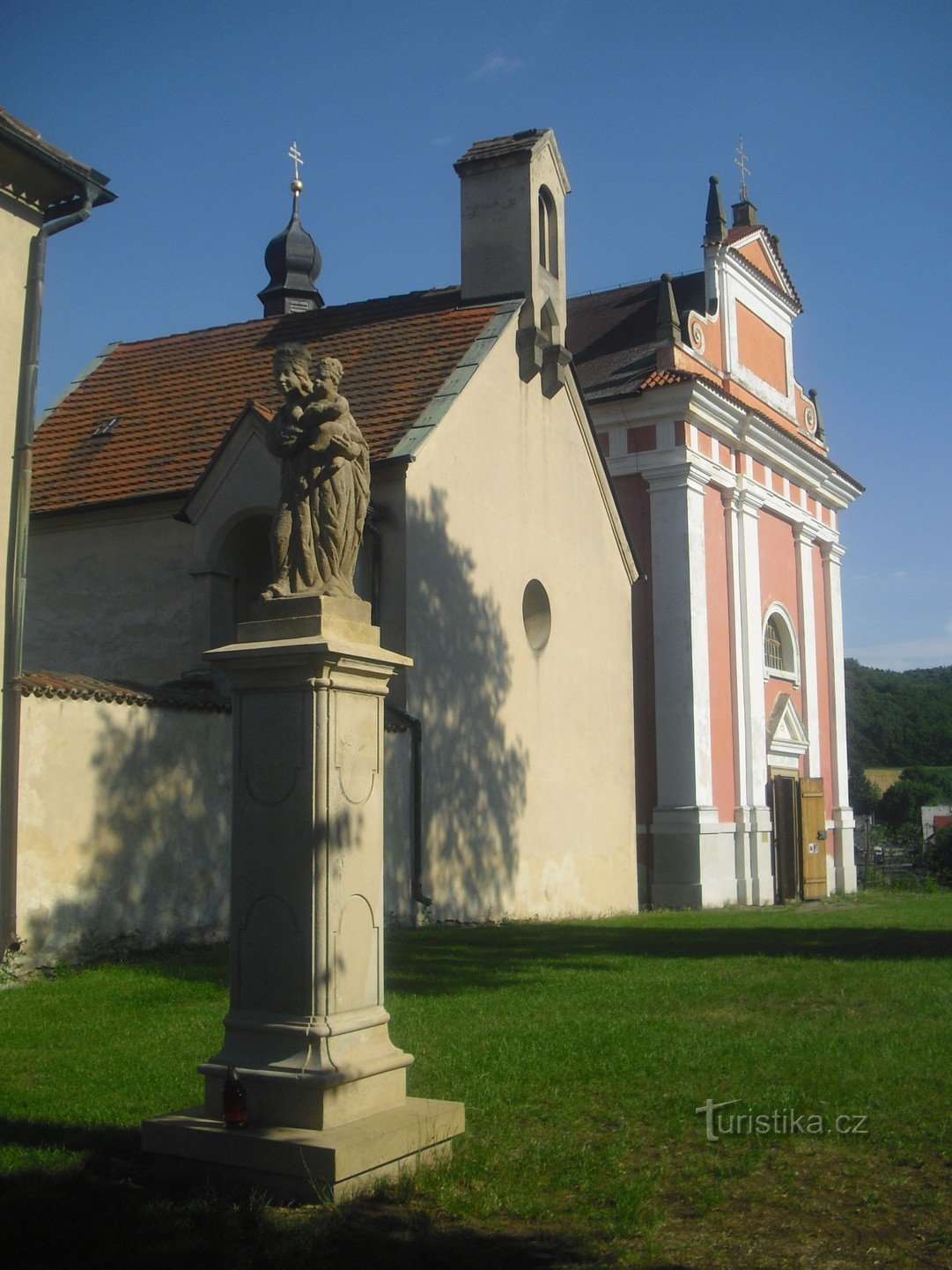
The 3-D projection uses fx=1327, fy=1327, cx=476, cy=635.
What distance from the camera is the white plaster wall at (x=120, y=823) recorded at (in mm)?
10969

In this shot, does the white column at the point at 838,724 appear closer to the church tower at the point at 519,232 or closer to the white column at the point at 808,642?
the white column at the point at 808,642

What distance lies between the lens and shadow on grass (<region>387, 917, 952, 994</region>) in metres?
10.7

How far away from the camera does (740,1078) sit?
692 cm

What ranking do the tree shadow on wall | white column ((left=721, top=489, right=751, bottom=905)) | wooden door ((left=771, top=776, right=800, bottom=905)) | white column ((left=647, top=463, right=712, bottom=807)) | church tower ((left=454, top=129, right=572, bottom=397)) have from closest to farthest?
the tree shadow on wall
church tower ((left=454, top=129, right=572, bottom=397))
white column ((left=647, top=463, right=712, bottom=807))
white column ((left=721, top=489, right=751, bottom=905))
wooden door ((left=771, top=776, right=800, bottom=905))

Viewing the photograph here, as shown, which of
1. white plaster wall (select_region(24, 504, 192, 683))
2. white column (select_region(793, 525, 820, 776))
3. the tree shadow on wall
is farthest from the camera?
white column (select_region(793, 525, 820, 776))

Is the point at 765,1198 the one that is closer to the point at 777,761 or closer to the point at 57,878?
the point at 57,878

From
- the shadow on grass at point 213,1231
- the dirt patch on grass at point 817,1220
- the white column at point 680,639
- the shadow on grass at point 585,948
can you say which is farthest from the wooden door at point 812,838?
the shadow on grass at point 213,1231

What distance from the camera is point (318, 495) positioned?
612 cm

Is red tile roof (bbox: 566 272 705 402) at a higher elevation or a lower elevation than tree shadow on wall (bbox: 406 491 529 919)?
higher

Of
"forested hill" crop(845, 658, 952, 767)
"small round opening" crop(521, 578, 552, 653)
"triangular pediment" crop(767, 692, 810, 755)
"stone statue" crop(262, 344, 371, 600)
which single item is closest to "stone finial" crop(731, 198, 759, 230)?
"triangular pediment" crop(767, 692, 810, 755)

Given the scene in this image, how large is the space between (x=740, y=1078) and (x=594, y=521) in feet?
43.8

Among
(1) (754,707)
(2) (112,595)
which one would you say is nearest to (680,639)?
(1) (754,707)

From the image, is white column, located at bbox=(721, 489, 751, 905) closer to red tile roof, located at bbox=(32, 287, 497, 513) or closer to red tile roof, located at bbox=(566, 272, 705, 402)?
red tile roof, located at bbox=(566, 272, 705, 402)

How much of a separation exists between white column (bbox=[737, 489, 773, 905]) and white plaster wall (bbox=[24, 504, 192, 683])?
38.8 feet
